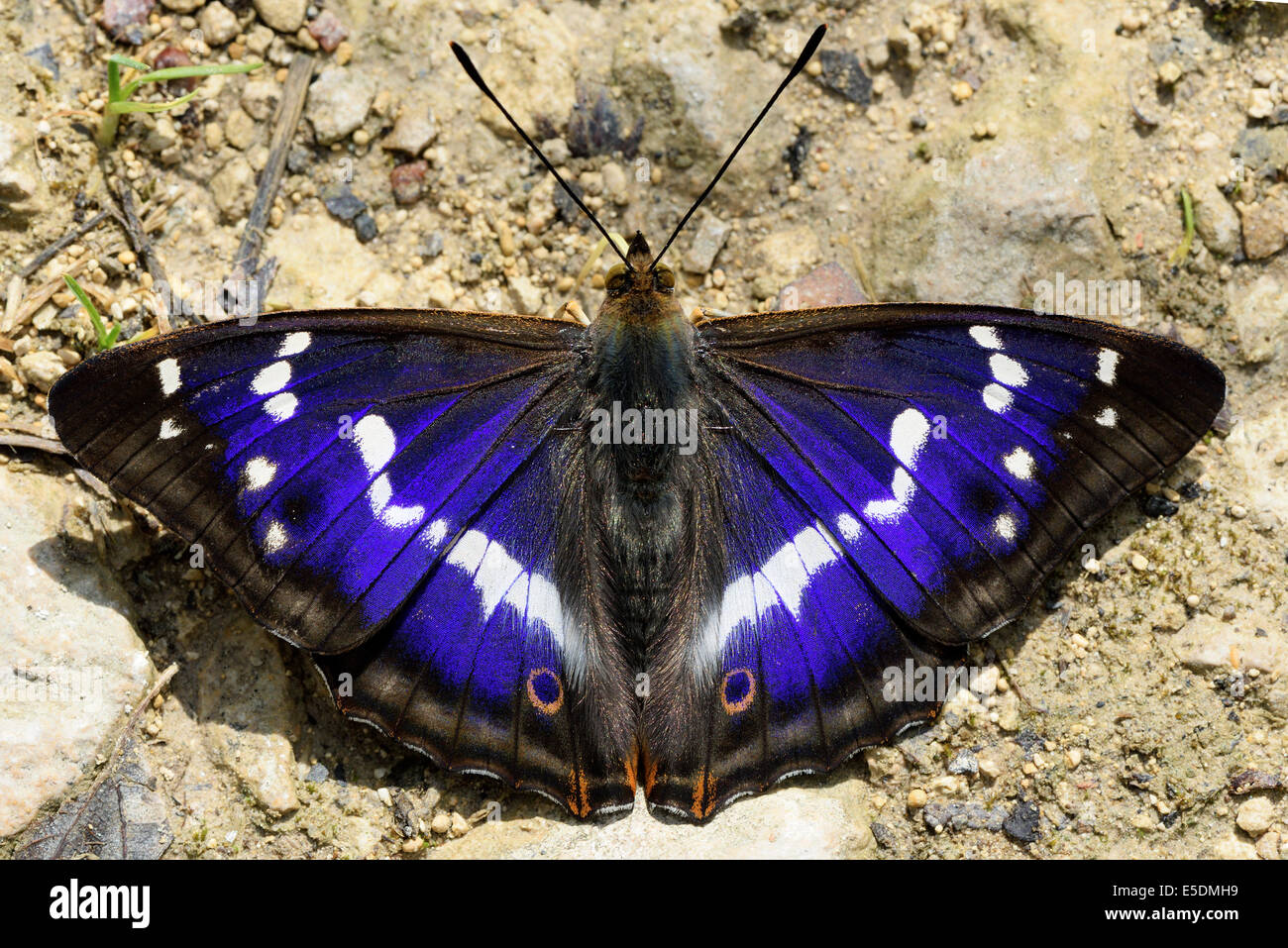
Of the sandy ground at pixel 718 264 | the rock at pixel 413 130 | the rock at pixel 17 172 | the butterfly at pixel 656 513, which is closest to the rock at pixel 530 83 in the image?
the sandy ground at pixel 718 264

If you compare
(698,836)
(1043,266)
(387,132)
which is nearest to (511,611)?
(698,836)

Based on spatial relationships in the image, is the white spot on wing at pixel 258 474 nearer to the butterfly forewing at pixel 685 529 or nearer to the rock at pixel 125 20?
the butterfly forewing at pixel 685 529

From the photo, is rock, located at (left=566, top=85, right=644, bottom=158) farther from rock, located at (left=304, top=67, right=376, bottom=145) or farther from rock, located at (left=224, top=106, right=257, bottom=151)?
rock, located at (left=224, top=106, right=257, bottom=151)

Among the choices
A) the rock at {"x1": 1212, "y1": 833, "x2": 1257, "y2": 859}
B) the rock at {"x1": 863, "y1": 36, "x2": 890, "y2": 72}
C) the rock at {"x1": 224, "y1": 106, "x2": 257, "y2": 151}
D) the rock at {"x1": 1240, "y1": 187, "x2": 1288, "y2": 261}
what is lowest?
the rock at {"x1": 1212, "y1": 833, "x2": 1257, "y2": 859}

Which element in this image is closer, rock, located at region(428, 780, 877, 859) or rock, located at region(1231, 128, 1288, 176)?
rock, located at region(428, 780, 877, 859)

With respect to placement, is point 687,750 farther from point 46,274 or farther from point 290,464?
point 46,274

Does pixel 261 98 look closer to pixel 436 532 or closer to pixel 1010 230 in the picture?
pixel 436 532

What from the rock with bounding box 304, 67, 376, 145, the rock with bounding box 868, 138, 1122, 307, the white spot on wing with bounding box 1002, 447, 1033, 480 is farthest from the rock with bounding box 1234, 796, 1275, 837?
the rock with bounding box 304, 67, 376, 145
